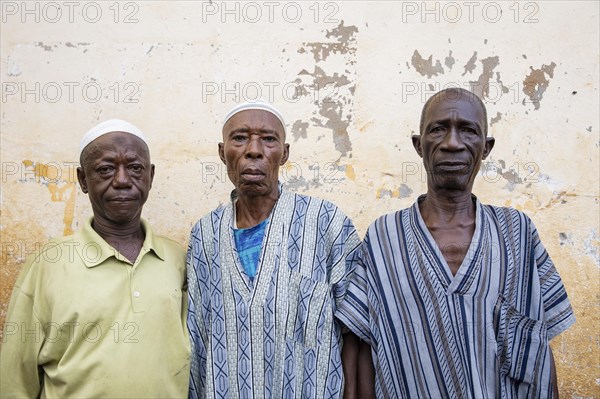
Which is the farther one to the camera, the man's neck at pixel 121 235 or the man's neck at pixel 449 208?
the man's neck at pixel 121 235

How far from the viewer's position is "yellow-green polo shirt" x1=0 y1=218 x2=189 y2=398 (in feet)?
9.90

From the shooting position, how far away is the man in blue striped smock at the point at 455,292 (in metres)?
2.90

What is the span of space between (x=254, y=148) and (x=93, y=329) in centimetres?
101

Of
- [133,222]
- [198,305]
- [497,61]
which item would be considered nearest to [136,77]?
[133,222]

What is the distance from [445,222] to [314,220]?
55 cm

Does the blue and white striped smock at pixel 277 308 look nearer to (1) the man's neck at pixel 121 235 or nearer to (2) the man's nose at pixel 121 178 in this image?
(1) the man's neck at pixel 121 235

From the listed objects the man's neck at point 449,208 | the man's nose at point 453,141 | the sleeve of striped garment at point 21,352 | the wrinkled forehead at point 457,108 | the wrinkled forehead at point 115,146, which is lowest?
the sleeve of striped garment at point 21,352

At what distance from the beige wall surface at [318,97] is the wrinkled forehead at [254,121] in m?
0.84

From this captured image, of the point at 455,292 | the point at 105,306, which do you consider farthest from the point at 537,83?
the point at 105,306

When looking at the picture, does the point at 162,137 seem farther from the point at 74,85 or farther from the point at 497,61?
the point at 497,61

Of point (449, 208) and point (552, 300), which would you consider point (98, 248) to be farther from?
point (552, 300)

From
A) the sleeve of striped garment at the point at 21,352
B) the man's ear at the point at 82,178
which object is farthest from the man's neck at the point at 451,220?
the sleeve of striped garment at the point at 21,352

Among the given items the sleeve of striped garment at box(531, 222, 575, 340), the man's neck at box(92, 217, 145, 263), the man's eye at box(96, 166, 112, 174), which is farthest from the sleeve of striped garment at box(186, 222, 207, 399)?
the sleeve of striped garment at box(531, 222, 575, 340)

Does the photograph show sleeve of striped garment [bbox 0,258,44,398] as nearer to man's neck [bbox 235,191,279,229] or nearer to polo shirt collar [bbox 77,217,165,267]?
polo shirt collar [bbox 77,217,165,267]
